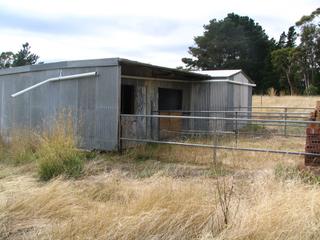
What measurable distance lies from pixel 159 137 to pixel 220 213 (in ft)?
30.8

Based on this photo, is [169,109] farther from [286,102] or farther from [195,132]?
[286,102]

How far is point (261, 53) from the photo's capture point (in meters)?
52.2

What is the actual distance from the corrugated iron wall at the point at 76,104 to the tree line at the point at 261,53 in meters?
35.0

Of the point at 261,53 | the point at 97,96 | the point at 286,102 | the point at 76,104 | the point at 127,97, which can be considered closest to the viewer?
the point at 97,96

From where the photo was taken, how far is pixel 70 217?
495 centimetres

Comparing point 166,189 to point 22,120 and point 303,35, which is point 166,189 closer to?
point 22,120

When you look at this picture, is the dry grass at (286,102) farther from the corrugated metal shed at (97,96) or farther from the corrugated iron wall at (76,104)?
the corrugated iron wall at (76,104)

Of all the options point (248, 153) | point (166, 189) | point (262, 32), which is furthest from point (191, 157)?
point (262, 32)

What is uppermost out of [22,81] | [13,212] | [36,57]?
[36,57]

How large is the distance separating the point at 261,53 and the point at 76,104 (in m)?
43.6

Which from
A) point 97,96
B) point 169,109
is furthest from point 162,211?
point 169,109

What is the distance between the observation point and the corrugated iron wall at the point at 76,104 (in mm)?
10945

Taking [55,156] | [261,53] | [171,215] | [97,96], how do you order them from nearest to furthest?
[171,215], [55,156], [97,96], [261,53]

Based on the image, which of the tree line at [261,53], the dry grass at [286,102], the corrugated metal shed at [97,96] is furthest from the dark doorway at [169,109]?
the tree line at [261,53]
